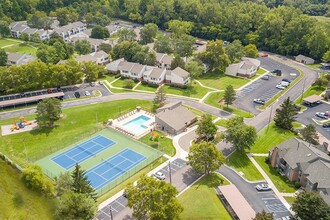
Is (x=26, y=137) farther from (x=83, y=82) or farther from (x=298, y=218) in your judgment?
(x=298, y=218)

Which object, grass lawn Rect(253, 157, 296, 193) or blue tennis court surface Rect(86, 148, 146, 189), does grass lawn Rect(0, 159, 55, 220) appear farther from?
grass lawn Rect(253, 157, 296, 193)

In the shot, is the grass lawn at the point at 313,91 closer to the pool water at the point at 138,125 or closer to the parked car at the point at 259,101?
the parked car at the point at 259,101

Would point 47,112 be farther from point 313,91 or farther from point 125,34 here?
point 313,91

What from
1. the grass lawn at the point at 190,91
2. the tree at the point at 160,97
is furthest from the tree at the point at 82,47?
the tree at the point at 160,97

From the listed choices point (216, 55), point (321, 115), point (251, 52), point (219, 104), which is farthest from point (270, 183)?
point (251, 52)

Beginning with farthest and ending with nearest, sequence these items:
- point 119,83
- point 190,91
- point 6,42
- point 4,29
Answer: point 4,29
point 6,42
point 119,83
point 190,91

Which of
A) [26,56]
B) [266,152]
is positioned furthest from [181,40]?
[266,152]
